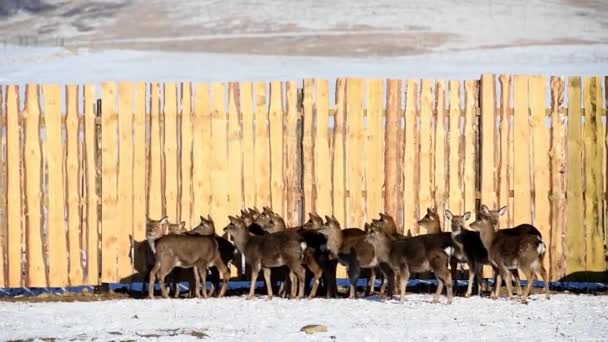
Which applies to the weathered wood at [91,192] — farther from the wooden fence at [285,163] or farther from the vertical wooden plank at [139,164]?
the vertical wooden plank at [139,164]

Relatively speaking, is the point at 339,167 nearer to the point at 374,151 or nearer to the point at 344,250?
the point at 374,151

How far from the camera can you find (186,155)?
18.2 metres

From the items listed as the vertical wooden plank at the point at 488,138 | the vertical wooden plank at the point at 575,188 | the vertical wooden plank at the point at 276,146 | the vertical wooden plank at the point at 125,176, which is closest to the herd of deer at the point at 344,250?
the vertical wooden plank at the point at 276,146

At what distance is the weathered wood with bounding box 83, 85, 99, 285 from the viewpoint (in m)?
18.0

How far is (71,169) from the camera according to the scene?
18.1 metres

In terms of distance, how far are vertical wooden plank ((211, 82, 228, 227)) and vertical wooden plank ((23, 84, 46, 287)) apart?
8.08 feet

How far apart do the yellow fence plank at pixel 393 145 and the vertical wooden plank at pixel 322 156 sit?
83cm

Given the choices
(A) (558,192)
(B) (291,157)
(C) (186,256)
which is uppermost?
(B) (291,157)

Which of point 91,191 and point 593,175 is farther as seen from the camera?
point 593,175

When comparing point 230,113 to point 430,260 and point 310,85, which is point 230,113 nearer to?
point 310,85

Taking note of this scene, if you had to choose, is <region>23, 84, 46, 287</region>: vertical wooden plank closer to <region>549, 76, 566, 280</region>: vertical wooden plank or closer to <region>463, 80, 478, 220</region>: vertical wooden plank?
<region>463, 80, 478, 220</region>: vertical wooden plank

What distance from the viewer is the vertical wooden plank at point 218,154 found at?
1814cm

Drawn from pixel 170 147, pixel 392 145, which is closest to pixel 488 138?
pixel 392 145

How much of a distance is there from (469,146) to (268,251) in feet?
11.2
